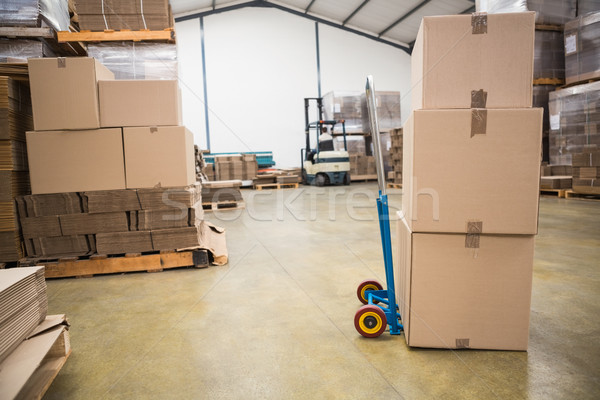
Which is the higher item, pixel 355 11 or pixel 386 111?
pixel 355 11

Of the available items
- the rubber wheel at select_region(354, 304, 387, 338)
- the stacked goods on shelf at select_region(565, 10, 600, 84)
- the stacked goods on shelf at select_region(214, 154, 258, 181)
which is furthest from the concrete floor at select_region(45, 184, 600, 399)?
the stacked goods on shelf at select_region(214, 154, 258, 181)

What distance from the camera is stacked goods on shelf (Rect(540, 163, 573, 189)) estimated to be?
24.8 feet

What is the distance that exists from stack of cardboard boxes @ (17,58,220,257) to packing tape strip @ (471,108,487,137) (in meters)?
2.50

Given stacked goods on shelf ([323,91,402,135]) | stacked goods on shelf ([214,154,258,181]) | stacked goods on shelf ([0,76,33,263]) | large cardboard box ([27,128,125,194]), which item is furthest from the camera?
stacked goods on shelf ([323,91,402,135])

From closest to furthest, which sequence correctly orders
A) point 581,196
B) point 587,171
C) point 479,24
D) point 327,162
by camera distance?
point 479,24 < point 587,171 < point 581,196 < point 327,162

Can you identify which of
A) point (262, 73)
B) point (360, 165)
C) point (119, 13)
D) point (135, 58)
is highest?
point (262, 73)

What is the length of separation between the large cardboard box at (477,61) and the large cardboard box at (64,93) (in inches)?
109

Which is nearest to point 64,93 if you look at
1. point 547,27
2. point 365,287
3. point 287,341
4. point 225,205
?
point 287,341

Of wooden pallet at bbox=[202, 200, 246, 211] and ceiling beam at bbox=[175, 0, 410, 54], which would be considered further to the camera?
ceiling beam at bbox=[175, 0, 410, 54]

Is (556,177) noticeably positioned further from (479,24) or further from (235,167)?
(235,167)

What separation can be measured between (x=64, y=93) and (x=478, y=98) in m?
3.19

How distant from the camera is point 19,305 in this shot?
1.47 meters

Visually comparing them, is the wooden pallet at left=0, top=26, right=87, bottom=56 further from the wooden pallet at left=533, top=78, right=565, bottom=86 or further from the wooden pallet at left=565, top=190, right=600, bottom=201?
the wooden pallet at left=565, top=190, right=600, bottom=201

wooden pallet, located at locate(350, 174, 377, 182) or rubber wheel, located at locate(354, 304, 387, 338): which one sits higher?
wooden pallet, located at locate(350, 174, 377, 182)
